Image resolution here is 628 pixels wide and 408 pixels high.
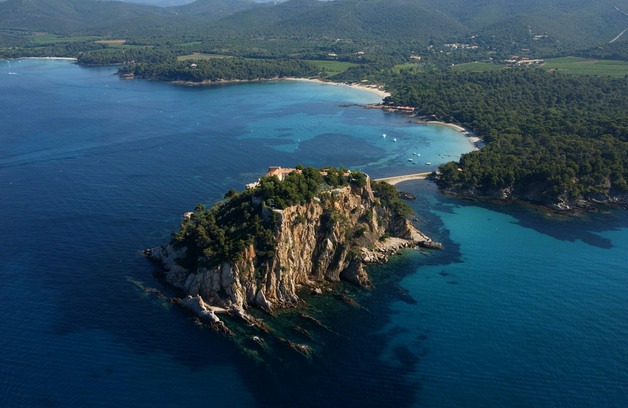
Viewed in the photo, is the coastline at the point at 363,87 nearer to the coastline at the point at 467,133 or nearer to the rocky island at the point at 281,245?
the coastline at the point at 467,133

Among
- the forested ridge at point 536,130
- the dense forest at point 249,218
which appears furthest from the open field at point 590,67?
the dense forest at point 249,218

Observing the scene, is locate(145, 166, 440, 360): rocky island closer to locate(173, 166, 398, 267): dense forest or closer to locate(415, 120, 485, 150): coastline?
locate(173, 166, 398, 267): dense forest

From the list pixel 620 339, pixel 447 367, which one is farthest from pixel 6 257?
pixel 620 339

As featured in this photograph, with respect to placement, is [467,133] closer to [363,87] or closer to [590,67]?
[363,87]

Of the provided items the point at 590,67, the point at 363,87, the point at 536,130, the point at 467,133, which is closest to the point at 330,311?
the point at 536,130


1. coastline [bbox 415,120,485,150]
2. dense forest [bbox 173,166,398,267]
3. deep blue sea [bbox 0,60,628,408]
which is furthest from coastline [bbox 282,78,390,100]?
dense forest [bbox 173,166,398,267]

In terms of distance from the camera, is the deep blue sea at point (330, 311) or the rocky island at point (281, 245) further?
the rocky island at point (281, 245)
